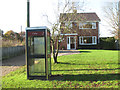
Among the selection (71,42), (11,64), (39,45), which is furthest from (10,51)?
(71,42)

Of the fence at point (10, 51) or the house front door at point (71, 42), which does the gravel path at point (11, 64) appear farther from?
the house front door at point (71, 42)

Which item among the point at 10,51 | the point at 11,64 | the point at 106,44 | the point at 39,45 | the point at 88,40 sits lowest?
the point at 11,64

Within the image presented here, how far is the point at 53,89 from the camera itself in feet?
14.9

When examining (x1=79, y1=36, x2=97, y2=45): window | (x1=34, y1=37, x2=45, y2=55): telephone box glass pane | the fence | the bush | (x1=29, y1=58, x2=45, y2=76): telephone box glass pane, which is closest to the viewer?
(x1=29, y1=58, x2=45, y2=76): telephone box glass pane

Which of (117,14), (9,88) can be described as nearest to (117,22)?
(117,14)

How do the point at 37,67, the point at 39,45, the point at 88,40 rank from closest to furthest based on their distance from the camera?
the point at 37,67
the point at 39,45
the point at 88,40

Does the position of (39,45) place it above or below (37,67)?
above

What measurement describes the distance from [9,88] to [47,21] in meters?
5.72

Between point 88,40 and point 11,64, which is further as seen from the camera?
point 88,40

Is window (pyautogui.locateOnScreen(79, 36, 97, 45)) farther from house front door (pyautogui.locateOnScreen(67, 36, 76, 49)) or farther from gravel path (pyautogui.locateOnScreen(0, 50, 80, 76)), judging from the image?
gravel path (pyautogui.locateOnScreen(0, 50, 80, 76))

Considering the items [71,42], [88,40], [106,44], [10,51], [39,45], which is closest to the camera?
[39,45]

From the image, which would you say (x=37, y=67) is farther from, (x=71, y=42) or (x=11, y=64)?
(x=71, y=42)

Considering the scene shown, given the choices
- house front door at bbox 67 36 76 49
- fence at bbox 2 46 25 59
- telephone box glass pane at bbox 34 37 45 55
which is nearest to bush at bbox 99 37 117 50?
house front door at bbox 67 36 76 49

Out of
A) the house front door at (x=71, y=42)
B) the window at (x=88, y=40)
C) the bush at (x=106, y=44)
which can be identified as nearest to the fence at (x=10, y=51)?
the house front door at (x=71, y=42)
